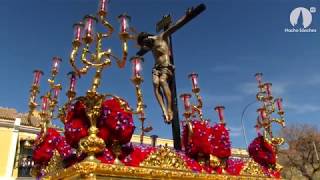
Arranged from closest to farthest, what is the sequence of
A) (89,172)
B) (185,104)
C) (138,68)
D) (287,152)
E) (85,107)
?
(89,172), (85,107), (138,68), (185,104), (287,152)

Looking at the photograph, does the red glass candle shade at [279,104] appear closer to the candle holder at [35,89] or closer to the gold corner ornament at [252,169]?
the gold corner ornament at [252,169]

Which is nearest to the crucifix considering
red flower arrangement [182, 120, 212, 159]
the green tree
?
red flower arrangement [182, 120, 212, 159]

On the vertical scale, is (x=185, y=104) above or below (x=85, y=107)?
above

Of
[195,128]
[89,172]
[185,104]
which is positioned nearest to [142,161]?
[89,172]

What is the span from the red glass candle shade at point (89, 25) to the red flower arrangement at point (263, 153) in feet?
20.2

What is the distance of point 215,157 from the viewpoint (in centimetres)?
866

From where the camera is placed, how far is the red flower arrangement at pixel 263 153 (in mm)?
10156

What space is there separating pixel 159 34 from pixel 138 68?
2.66 meters

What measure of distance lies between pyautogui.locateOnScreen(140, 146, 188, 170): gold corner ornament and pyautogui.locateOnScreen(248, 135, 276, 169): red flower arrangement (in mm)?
3207

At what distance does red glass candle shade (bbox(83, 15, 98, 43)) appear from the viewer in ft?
23.3

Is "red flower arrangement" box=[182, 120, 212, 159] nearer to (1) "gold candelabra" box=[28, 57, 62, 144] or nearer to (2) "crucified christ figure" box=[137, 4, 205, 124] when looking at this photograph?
(2) "crucified christ figure" box=[137, 4, 205, 124]

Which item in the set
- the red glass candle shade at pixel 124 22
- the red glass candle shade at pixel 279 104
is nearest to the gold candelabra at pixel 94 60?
the red glass candle shade at pixel 124 22

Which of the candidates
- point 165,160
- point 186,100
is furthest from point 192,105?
point 165,160

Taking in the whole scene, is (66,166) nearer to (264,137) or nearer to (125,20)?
(125,20)
